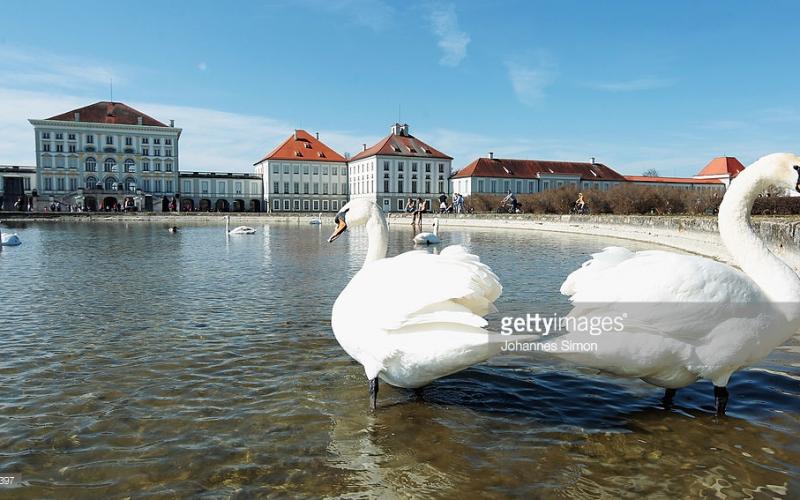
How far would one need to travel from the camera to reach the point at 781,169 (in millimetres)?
3777

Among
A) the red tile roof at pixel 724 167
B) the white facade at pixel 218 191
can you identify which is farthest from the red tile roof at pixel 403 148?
the red tile roof at pixel 724 167

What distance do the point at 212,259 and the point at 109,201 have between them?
82.6m

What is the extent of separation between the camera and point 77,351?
18.7 ft

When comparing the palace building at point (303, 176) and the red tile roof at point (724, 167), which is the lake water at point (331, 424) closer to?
the palace building at point (303, 176)

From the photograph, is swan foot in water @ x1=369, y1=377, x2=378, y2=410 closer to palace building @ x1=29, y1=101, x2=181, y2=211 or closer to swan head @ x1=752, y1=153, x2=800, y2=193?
swan head @ x1=752, y1=153, x2=800, y2=193

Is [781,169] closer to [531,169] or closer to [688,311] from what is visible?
[688,311]

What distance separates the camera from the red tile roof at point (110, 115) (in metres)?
87.4

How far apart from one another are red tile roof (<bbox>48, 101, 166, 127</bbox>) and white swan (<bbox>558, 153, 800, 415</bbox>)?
99204 millimetres

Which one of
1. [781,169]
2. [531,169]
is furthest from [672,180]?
[781,169]

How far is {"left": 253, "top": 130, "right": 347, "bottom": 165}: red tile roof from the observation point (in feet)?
315

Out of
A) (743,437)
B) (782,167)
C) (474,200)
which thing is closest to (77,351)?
(743,437)

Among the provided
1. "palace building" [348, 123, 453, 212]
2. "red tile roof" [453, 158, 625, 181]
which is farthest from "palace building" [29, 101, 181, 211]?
"red tile roof" [453, 158, 625, 181]

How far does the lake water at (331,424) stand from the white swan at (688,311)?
0.57 metres

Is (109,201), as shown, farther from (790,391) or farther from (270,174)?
(790,391)
